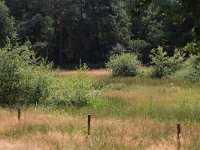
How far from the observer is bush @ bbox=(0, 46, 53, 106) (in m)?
23.8

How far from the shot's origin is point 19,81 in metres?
24.0

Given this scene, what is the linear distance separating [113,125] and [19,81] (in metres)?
8.55

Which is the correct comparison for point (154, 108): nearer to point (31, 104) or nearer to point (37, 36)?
point (31, 104)

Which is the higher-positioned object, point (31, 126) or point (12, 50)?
point (12, 50)

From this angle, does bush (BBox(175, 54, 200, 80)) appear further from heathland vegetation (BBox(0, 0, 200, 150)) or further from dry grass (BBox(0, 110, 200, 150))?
dry grass (BBox(0, 110, 200, 150))

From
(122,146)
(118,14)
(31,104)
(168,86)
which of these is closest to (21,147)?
(122,146)

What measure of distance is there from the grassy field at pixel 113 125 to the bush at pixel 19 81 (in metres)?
1.85

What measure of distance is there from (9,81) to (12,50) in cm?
180

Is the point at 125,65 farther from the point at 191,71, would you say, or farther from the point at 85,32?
the point at 85,32

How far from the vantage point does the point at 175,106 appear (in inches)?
938

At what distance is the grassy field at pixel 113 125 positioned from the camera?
44.5 feet

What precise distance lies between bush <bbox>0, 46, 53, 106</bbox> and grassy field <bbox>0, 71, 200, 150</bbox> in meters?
1.85

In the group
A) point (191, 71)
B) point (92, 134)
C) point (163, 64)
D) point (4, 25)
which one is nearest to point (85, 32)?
point (4, 25)

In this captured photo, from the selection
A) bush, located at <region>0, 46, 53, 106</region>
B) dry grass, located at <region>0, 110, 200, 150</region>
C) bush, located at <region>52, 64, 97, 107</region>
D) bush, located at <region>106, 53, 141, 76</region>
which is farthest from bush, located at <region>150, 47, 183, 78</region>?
dry grass, located at <region>0, 110, 200, 150</region>
